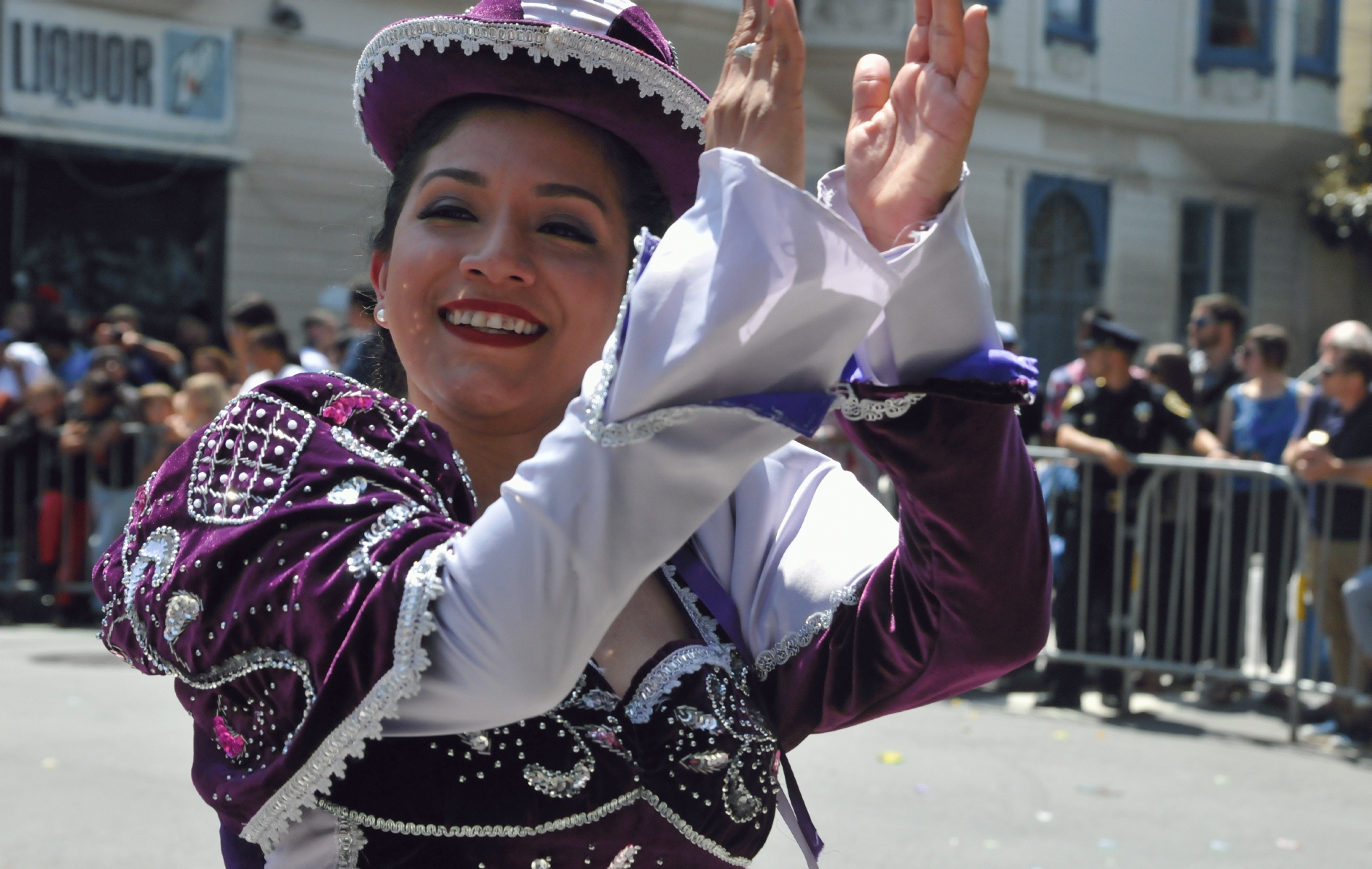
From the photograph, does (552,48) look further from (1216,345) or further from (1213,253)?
(1213,253)

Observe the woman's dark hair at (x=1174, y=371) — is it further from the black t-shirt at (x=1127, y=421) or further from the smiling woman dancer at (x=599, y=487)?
the smiling woman dancer at (x=599, y=487)

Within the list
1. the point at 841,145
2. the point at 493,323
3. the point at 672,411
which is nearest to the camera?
the point at 672,411

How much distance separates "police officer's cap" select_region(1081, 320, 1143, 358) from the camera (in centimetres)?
698

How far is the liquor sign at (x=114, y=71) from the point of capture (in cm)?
1120

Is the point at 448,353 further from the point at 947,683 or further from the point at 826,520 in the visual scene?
the point at 947,683

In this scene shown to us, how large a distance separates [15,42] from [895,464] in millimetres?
11353

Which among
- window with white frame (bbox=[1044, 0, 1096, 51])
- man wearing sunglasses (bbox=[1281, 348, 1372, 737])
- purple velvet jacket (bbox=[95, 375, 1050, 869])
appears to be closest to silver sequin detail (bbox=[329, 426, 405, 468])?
purple velvet jacket (bbox=[95, 375, 1050, 869])

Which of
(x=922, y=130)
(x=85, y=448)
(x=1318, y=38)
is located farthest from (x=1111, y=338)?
(x=1318, y=38)

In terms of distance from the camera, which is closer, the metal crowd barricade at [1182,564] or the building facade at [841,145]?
the metal crowd barricade at [1182,564]

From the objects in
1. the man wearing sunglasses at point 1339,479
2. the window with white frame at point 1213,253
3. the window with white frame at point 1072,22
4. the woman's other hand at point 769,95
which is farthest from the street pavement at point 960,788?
the window with white frame at point 1213,253

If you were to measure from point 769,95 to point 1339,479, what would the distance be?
19.7 feet

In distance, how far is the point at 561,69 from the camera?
1.75 metres

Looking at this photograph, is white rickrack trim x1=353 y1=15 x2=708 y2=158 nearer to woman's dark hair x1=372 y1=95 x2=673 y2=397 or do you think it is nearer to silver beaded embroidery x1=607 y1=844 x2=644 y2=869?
woman's dark hair x1=372 y1=95 x2=673 y2=397

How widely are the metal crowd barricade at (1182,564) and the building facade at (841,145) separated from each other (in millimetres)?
3683
